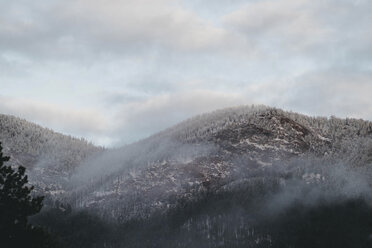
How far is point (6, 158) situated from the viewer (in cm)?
5553

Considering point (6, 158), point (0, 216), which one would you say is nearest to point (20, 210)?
point (0, 216)

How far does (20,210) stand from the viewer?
53.4 m

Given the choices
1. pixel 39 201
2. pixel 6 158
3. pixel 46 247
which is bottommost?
pixel 46 247

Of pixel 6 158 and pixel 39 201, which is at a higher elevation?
pixel 6 158

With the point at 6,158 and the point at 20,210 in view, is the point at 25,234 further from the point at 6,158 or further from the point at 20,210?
the point at 6,158

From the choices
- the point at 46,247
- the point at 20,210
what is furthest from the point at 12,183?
the point at 46,247

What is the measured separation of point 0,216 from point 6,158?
5443mm

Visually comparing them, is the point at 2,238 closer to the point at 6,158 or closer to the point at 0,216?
the point at 0,216

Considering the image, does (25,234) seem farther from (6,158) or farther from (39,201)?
(6,158)

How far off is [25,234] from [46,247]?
2124mm

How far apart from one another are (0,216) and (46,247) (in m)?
4.73

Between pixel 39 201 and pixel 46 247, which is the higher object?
pixel 39 201

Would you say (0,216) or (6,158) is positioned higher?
(6,158)

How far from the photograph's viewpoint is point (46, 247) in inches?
2115
